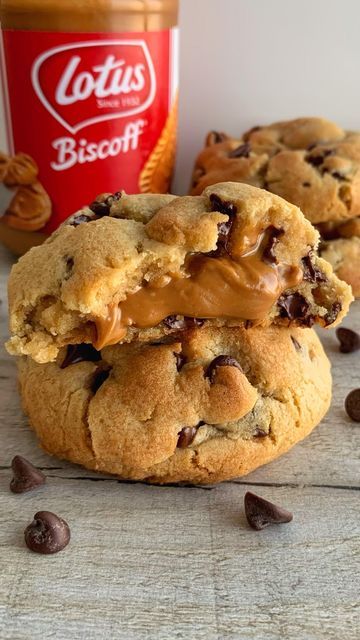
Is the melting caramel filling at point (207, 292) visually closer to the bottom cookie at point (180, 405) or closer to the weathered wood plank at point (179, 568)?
the bottom cookie at point (180, 405)

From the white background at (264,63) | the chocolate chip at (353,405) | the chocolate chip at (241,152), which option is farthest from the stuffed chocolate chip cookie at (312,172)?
the chocolate chip at (353,405)

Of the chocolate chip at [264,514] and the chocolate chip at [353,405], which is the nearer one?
the chocolate chip at [264,514]

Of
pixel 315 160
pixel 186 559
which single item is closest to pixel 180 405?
pixel 186 559

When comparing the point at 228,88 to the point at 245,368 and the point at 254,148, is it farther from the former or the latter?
the point at 245,368

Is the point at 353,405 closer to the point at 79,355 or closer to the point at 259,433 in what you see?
the point at 259,433

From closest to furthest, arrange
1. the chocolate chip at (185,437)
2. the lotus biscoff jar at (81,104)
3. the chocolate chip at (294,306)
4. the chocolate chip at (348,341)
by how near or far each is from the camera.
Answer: the chocolate chip at (185,437), the chocolate chip at (294,306), the chocolate chip at (348,341), the lotus biscoff jar at (81,104)

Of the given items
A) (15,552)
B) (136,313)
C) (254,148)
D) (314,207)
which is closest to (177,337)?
(136,313)
